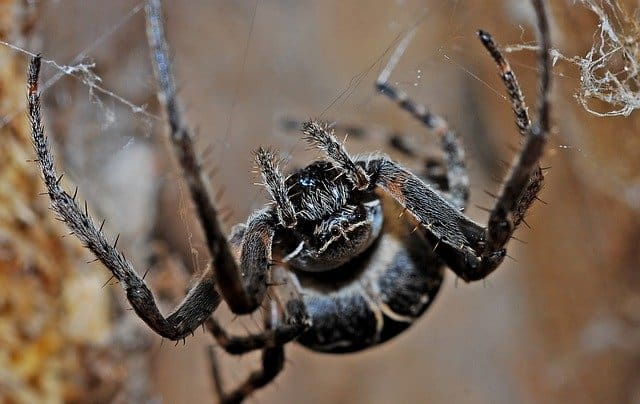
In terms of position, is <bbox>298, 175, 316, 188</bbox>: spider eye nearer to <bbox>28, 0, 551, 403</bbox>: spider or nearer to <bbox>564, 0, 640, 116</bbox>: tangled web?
<bbox>28, 0, 551, 403</bbox>: spider

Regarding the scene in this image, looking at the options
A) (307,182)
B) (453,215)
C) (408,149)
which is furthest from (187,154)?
(408,149)

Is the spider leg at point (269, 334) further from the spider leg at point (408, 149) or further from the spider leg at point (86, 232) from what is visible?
the spider leg at point (408, 149)

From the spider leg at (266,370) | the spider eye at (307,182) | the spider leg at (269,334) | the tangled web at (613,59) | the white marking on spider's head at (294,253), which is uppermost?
the spider eye at (307,182)

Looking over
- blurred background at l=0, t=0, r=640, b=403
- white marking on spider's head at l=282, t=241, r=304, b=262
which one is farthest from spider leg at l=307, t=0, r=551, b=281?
blurred background at l=0, t=0, r=640, b=403

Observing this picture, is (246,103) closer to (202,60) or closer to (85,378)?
(202,60)

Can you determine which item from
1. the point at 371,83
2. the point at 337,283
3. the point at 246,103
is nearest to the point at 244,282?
the point at 337,283

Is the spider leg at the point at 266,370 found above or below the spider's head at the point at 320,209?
below

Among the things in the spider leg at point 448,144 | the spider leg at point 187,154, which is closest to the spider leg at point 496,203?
the spider leg at point 448,144

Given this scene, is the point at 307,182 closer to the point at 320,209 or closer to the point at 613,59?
the point at 320,209

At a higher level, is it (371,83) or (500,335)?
(371,83)
